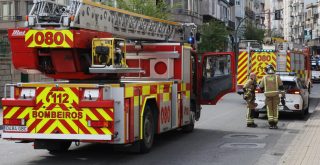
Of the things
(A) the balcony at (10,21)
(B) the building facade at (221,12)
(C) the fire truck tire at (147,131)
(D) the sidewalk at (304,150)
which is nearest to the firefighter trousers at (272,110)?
(D) the sidewalk at (304,150)

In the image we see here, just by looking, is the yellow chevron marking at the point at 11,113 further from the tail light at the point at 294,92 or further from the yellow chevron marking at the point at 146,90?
the tail light at the point at 294,92

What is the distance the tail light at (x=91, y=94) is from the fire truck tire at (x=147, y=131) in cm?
147

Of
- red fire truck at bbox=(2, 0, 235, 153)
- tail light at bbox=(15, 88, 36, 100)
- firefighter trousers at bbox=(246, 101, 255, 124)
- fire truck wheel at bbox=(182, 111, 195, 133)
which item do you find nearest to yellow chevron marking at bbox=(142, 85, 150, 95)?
red fire truck at bbox=(2, 0, 235, 153)

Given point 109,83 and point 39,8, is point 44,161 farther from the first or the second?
point 39,8

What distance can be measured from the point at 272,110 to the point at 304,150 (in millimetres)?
4907

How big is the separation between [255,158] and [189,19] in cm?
4575

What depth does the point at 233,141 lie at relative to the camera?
539 inches

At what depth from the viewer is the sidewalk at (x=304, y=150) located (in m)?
10.0

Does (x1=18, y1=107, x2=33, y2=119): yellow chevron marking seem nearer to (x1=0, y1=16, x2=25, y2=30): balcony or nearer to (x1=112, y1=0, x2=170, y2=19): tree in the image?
(x1=112, y1=0, x2=170, y2=19): tree

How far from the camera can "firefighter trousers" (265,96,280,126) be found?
53.0 ft

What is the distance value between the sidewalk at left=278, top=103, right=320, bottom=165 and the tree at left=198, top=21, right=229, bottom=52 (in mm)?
41094

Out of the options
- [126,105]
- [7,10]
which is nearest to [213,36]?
[7,10]

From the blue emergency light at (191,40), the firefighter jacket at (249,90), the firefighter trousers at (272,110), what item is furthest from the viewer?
the firefighter jacket at (249,90)

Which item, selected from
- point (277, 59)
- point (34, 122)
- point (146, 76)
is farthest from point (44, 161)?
point (277, 59)
